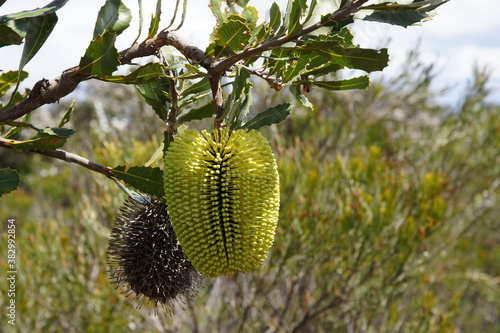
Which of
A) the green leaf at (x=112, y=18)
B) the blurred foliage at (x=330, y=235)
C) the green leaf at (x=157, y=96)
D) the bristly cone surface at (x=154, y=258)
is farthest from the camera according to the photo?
the blurred foliage at (x=330, y=235)

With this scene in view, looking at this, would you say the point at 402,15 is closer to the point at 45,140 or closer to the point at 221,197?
the point at 221,197

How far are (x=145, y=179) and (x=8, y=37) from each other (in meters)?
0.41

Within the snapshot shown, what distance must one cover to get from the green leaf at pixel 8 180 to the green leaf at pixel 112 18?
0.36 metres

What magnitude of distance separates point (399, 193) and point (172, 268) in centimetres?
258

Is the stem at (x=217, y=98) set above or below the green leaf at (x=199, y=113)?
above

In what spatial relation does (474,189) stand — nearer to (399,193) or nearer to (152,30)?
(399,193)

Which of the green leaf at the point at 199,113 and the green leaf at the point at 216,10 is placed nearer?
the green leaf at the point at 216,10

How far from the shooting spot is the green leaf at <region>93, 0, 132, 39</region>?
821 millimetres

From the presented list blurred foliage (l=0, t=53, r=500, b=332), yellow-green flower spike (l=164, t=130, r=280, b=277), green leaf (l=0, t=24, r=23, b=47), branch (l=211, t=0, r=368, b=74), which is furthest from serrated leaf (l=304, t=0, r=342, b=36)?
blurred foliage (l=0, t=53, r=500, b=332)

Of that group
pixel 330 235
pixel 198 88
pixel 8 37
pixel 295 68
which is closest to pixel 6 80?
pixel 8 37

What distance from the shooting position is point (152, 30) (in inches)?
33.5

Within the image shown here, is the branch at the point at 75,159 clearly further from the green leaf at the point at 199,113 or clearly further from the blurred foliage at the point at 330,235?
the blurred foliage at the point at 330,235

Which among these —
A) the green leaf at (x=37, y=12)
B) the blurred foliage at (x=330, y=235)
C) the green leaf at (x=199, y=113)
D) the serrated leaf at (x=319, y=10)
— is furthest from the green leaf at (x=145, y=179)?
the blurred foliage at (x=330, y=235)

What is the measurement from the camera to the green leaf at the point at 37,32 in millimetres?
834
